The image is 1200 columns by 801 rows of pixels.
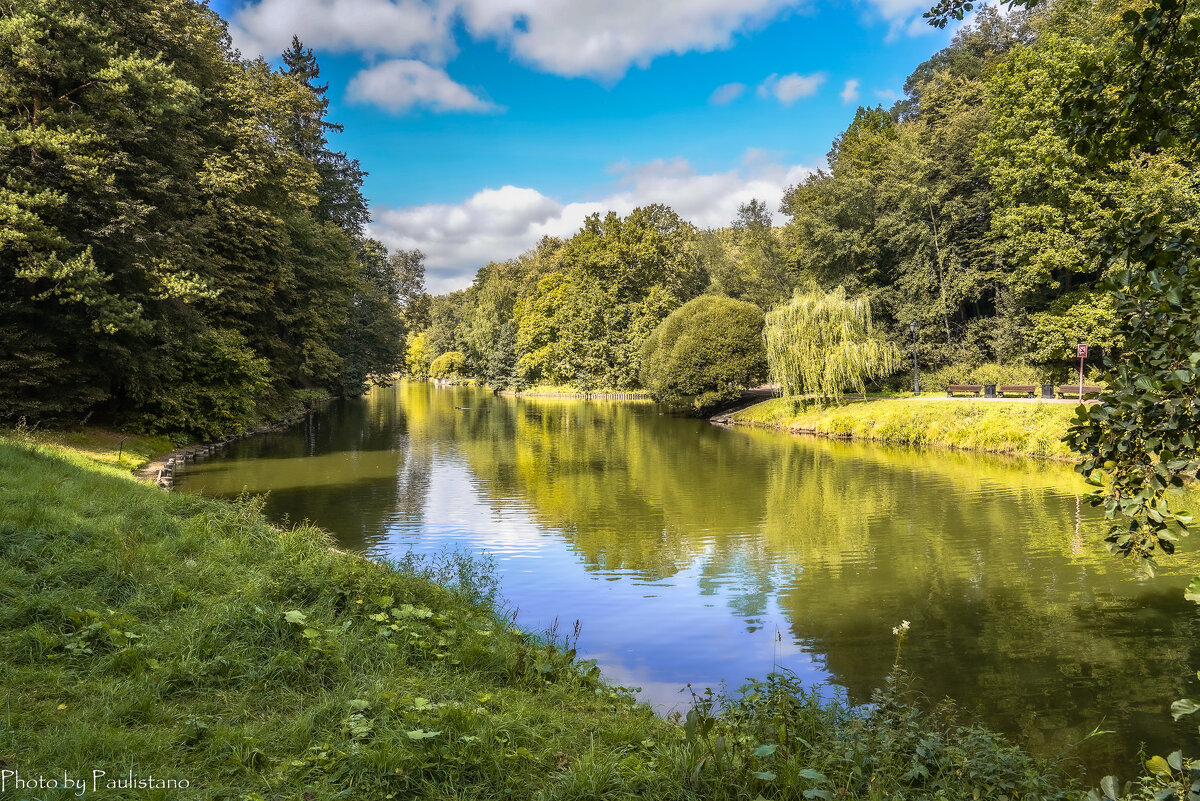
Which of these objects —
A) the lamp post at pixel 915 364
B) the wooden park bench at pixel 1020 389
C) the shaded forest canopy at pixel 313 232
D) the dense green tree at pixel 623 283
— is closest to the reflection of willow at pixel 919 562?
the shaded forest canopy at pixel 313 232

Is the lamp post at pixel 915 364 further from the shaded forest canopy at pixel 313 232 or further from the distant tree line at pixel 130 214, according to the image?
the distant tree line at pixel 130 214

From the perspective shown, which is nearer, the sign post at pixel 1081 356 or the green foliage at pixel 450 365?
the sign post at pixel 1081 356

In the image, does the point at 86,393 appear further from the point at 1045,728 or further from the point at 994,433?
the point at 994,433

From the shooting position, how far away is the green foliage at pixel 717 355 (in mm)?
37938

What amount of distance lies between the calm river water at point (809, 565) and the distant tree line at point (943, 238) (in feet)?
20.1

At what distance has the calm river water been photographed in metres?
7.23

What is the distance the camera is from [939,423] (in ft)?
86.1

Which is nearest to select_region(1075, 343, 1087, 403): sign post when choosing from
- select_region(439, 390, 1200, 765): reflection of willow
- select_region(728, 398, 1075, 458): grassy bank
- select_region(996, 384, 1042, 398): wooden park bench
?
select_region(728, 398, 1075, 458): grassy bank

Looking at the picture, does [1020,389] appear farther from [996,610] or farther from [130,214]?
[130,214]

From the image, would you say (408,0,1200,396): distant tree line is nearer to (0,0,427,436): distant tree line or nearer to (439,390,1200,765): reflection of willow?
(439,390,1200,765): reflection of willow

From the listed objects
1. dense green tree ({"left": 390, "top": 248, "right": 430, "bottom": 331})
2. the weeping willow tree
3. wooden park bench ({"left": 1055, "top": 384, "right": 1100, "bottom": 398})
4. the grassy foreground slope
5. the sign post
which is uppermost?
dense green tree ({"left": 390, "top": 248, "right": 430, "bottom": 331})

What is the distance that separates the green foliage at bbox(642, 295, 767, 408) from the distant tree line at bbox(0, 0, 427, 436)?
2010 centimetres

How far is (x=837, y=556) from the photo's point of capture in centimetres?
1198

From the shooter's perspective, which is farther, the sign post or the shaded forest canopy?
the shaded forest canopy
